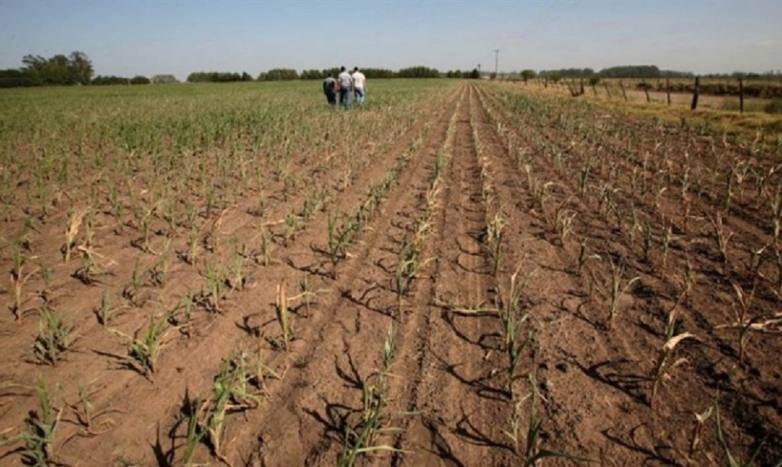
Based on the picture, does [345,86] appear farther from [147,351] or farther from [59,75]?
[59,75]

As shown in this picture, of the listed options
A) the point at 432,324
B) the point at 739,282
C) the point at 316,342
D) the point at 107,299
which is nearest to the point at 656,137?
the point at 739,282

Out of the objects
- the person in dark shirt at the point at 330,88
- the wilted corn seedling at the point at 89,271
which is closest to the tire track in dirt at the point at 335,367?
the wilted corn seedling at the point at 89,271

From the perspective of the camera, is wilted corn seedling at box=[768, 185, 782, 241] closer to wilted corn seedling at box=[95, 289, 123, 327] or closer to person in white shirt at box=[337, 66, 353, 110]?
wilted corn seedling at box=[95, 289, 123, 327]

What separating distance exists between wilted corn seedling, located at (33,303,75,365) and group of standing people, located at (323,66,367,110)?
14.8 m

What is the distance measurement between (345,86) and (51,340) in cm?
1568

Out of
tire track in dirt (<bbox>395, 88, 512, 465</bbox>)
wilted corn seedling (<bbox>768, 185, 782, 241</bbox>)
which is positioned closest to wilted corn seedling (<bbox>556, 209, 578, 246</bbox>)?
tire track in dirt (<bbox>395, 88, 512, 465</bbox>)

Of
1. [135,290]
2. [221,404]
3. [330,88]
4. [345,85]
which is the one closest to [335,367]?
[221,404]

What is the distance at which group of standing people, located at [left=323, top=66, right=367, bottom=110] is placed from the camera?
16953 millimetres

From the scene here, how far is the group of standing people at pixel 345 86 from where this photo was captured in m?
17.0

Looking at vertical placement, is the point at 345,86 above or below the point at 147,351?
above

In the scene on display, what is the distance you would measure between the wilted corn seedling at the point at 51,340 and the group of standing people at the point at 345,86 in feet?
48.7

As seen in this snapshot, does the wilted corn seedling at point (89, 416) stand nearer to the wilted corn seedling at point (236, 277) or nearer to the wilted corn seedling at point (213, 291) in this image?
the wilted corn seedling at point (213, 291)

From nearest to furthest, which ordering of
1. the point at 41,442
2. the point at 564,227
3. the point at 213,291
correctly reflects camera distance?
the point at 41,442 < the point at 213,291 < the point at 564,227

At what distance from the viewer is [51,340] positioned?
279cm
